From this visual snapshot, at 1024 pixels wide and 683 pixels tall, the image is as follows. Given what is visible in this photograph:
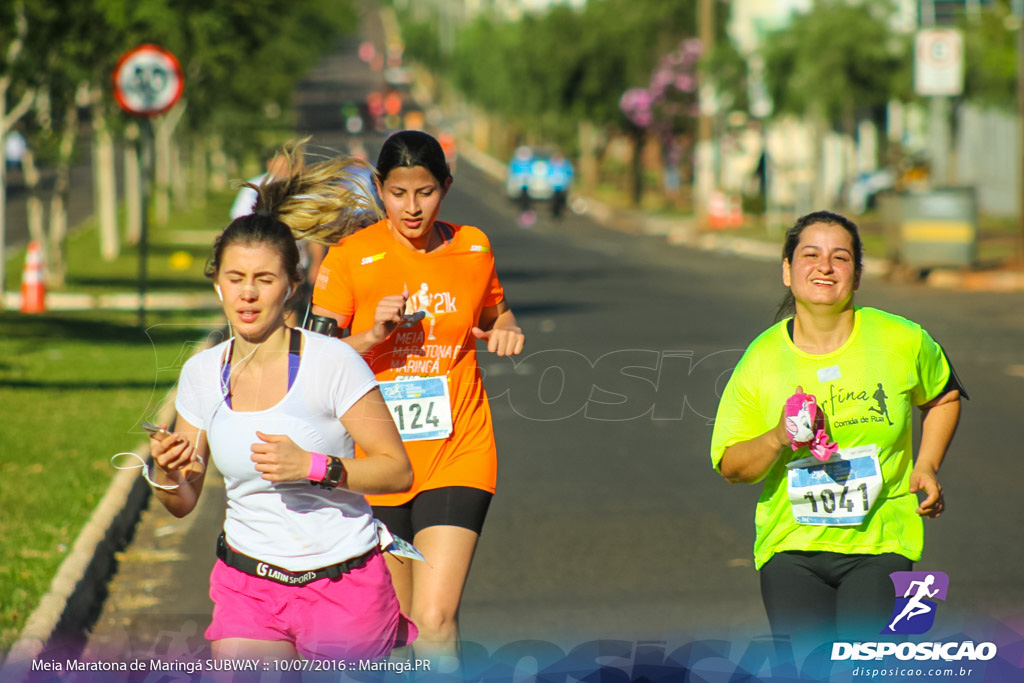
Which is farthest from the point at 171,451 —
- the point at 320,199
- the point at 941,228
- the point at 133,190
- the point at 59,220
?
the point at 133,190

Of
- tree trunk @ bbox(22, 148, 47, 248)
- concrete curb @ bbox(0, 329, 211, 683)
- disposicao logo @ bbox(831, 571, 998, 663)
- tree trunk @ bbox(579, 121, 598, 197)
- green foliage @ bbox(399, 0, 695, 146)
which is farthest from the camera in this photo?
tree trunk @ bbox(579, 121, 598, 197)

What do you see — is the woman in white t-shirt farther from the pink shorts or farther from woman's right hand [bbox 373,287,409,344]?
woman's right hand [bbox 373,287,409,344]

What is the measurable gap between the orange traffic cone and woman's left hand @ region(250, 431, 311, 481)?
1440cm

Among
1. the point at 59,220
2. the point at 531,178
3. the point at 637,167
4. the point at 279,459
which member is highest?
the point at 637,167

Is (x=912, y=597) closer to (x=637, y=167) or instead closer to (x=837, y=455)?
(x=837, y=455)

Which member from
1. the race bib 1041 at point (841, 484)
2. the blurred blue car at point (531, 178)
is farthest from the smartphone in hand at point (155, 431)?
the blurred blue car at point (531, 178)

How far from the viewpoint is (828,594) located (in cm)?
443

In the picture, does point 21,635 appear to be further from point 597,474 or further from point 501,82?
point 501,82

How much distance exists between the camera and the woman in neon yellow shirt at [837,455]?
171 inches

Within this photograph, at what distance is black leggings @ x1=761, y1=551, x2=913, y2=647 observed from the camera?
171 inches

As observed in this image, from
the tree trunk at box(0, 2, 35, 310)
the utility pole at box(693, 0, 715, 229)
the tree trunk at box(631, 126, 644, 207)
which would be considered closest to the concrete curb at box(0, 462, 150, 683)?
the tree trunk at box(0, 2, 35, 310)

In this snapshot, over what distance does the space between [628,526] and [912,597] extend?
4316 mm

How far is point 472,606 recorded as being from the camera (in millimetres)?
6977

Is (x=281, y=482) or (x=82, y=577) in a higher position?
(x=281, y=482)
